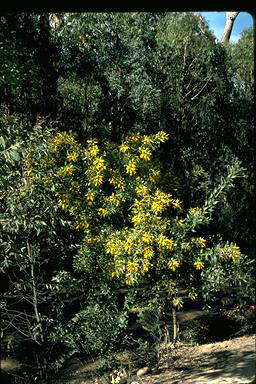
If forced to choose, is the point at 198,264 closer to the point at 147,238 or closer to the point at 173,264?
the point at 173,264

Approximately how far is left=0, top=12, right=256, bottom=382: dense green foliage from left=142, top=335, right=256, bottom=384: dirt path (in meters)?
1.00

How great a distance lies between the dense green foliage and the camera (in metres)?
5.46

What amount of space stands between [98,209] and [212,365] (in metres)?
3.31

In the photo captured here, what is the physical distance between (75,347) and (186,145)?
29.6 feet

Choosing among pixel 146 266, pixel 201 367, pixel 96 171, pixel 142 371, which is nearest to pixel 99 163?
pixel 96 171

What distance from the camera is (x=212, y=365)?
23.3 feet

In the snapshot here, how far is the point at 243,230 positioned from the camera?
9.00 metres

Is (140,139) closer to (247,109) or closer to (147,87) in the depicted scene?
(147,87)

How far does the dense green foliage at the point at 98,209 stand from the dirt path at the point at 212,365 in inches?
39.3

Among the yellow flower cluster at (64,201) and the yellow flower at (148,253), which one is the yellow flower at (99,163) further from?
the yellow flower at (148,253)

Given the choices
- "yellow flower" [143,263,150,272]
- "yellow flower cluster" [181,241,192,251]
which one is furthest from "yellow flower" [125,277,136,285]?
"yellow flower cluster" [181,241,192,251]

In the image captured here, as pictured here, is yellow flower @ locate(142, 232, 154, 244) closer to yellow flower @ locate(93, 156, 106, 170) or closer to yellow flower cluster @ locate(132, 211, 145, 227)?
yellow flower cluster @ locate(132, 211, 145, 227)

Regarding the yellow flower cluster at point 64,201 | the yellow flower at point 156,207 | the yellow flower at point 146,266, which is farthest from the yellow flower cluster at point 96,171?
the yellow flower at point 146,266

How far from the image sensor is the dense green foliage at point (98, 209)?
215 inches
